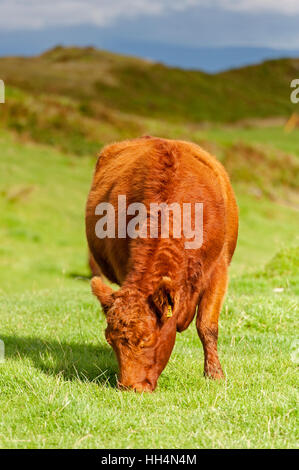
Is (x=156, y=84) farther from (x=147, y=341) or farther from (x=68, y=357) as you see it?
(x=147, y=341)

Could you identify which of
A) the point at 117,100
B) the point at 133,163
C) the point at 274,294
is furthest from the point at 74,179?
the point at 117,100

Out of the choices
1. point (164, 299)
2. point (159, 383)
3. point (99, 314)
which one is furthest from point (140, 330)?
point (99, 314)

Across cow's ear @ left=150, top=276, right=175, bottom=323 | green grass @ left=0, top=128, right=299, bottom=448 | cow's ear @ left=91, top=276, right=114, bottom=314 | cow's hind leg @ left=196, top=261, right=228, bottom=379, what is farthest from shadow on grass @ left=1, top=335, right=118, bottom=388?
cow's hind leg @ left=196, top=261, right=228, bottom=379

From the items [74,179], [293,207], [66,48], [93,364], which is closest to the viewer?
[93,364]

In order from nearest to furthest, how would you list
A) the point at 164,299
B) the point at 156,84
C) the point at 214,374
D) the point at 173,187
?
the point at 164,299
the point at 173,187
the point at 214,374
the point at 156,84

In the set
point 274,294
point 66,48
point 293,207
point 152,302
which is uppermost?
point 66,48

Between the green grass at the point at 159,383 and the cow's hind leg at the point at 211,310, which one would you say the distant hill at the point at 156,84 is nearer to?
the green grass at the point at 159,383

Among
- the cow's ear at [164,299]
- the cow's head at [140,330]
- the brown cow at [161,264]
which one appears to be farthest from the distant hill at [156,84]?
the cow's ear at [164,299]

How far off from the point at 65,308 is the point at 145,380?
14.9 ft

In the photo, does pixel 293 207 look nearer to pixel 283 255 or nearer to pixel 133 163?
pixel 283 255

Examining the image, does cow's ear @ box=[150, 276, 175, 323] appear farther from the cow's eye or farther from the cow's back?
the cow's back

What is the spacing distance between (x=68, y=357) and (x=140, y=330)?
215 cm

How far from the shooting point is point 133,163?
7578mm

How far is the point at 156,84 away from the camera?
246 ft
